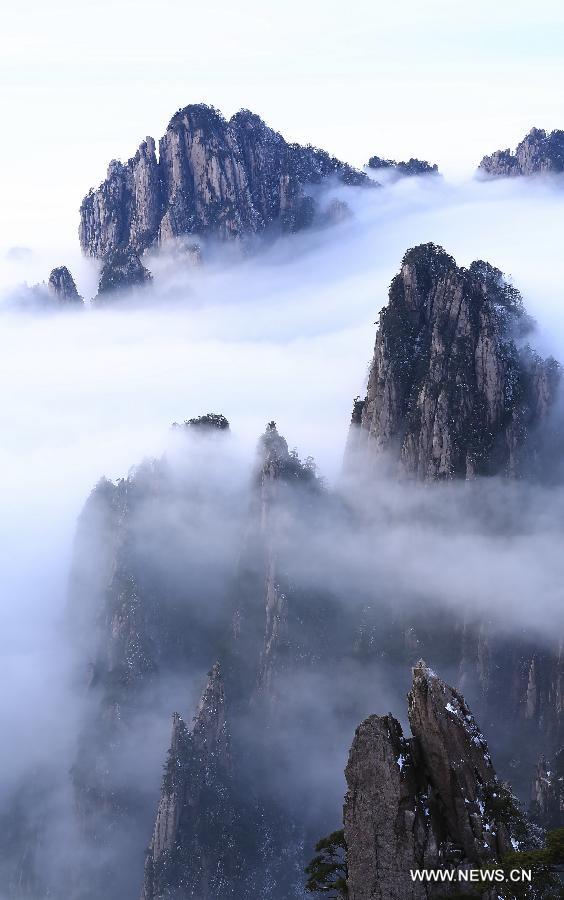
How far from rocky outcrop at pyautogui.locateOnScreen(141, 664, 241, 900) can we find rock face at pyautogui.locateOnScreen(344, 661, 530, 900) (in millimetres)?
91432

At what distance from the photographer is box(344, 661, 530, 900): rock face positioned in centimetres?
4259

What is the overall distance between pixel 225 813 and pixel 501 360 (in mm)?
75533

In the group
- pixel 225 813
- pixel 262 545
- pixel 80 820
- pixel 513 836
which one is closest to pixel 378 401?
pixel 262 545

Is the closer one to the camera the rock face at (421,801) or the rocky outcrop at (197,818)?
the rock face at (421,801)

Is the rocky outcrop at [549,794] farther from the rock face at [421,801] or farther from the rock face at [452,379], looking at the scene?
the rock face at [421,801]

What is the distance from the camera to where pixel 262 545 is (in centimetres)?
15788

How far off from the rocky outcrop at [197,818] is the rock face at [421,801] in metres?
91.4

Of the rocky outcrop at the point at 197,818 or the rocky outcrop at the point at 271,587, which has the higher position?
the rocky outcrop at the point at 271,587

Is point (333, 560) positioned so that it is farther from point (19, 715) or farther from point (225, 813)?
point (19, 715)

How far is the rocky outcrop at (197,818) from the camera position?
126 m

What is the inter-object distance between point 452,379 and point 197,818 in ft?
234

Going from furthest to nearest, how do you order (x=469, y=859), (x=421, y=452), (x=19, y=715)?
1. (x=19, y=715)
2. (x=421, y=452)
3. (x=469, y=859)

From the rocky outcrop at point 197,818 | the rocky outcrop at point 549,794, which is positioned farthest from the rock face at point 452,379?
the rocky outcrop at point 197,818

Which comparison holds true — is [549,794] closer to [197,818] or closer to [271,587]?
[197,818]
